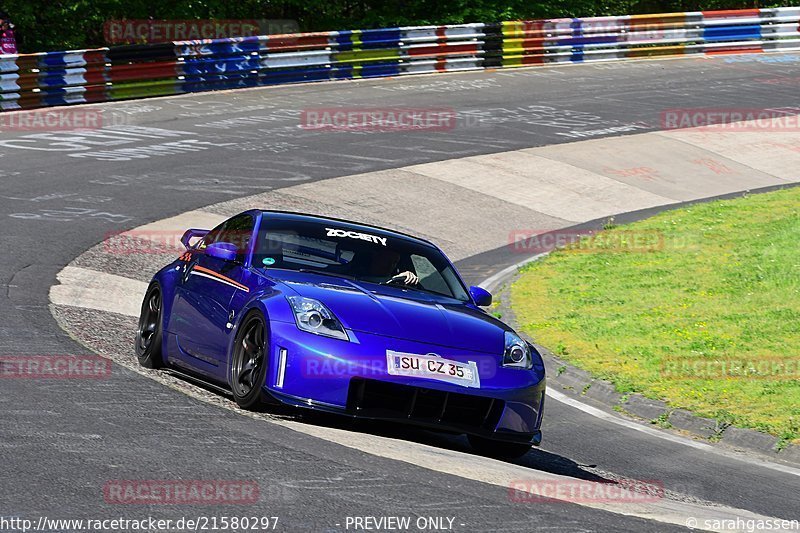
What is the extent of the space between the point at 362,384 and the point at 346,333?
1.14 feet

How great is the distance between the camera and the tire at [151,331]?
373 inches

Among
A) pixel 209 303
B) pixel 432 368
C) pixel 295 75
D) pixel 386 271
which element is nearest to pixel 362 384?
pixel 432 368

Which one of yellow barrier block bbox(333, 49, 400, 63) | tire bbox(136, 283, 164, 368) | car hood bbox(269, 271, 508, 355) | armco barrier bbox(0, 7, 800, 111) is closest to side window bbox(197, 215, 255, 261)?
tire bbox(136, 283, 164, 368)

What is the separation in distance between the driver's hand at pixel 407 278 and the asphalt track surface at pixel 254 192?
1.54 m

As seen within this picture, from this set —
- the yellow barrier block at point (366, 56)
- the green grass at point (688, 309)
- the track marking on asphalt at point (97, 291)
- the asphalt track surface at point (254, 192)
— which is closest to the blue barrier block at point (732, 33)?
the asphalt track surface at point (254, 192)

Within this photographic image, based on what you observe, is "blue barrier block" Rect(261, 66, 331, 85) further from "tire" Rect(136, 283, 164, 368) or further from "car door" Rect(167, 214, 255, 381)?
"car door" Rect(167, 214, 255, 381)

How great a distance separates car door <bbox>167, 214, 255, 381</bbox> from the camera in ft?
27.9

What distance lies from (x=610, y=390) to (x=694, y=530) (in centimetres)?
523

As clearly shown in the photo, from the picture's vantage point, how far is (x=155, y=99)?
88.3 feet

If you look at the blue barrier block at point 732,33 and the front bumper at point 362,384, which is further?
the blue barrier block at point 732,33

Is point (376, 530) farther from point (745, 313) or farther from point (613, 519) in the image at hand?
point (745, 313)

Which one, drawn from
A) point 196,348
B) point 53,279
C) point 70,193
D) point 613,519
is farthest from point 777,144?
point 613,519

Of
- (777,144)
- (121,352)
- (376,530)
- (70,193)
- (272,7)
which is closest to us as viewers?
(376,530)

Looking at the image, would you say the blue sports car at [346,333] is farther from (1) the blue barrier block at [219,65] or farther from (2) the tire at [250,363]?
(1) the blue barrier block at [219,65]
